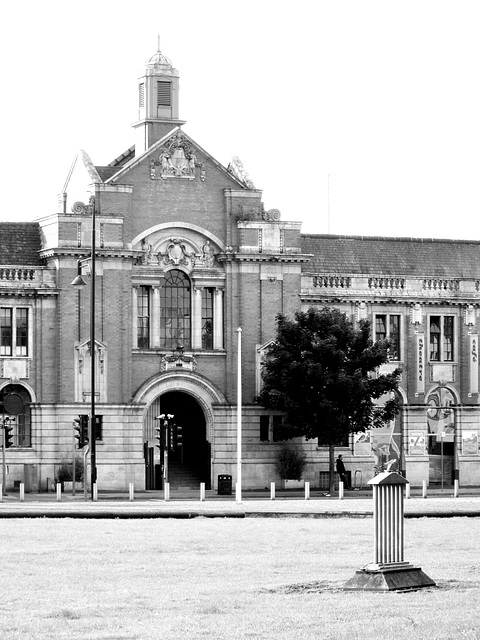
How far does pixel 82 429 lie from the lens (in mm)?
69750

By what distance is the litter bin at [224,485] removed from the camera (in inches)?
2933

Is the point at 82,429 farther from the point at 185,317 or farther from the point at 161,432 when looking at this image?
the point at 185,317

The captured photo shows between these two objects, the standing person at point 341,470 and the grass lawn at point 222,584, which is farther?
the standing person at point 341,470

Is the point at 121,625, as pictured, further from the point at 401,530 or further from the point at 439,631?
the point at 401,530

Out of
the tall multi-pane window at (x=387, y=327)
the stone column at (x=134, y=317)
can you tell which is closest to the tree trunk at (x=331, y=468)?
the tall multi-pane window at (x=387, y=327)

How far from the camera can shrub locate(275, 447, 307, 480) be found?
80000 mm

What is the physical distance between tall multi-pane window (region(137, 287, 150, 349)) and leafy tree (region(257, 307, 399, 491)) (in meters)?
5.85

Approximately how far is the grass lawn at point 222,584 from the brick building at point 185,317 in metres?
34.3

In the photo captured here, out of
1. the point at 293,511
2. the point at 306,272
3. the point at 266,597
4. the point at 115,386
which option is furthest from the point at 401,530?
the point at 306,272

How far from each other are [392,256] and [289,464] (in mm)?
14183

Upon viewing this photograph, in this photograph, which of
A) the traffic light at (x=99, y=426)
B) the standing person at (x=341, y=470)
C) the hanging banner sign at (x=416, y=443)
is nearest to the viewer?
the traffic light at (x=99, y=426)

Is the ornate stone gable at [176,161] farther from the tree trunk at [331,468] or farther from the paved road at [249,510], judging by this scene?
the paved road at [249,510]

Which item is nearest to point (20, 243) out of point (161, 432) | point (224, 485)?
point (161, 432)

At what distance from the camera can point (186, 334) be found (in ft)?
265
